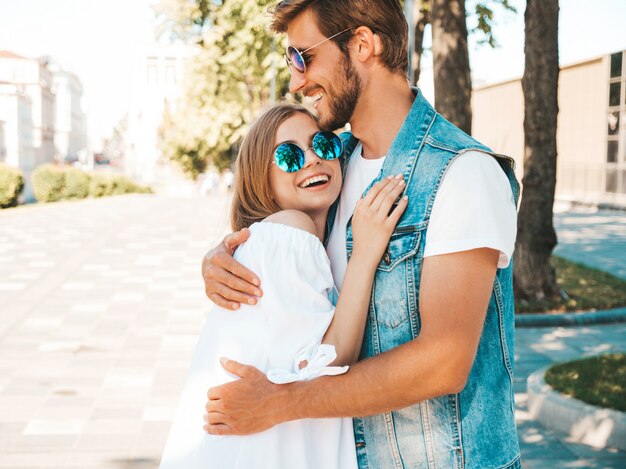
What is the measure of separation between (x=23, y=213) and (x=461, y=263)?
24430mm

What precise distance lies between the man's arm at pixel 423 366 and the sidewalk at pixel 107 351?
998mm

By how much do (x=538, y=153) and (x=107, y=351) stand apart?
5407mm

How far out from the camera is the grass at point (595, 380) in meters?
5.11

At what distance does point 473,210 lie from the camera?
164cm

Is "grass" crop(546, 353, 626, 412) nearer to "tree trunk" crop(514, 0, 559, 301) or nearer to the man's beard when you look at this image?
"tree trunk" crop(514, 0, 559, 301)

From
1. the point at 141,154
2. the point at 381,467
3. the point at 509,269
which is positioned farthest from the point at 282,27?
the point at 141,154

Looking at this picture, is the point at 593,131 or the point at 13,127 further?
the point at 13,127

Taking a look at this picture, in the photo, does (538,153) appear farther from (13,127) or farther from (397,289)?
(13,127)

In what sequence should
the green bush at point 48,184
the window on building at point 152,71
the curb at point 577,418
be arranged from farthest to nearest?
the window on building at point 152,71
the green bush at point 48,184
the curb at point 577,418

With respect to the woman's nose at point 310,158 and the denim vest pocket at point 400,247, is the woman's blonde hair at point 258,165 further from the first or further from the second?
the denim vest pocket at point 400,247

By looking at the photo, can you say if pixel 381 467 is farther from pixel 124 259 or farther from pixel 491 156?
pixel 124 259

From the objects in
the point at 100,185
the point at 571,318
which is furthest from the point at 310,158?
the point at 100,185

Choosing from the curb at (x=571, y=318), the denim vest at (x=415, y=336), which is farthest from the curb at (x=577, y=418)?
the denim vest at (x=415, y=336)

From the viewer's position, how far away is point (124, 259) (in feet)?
44.8
